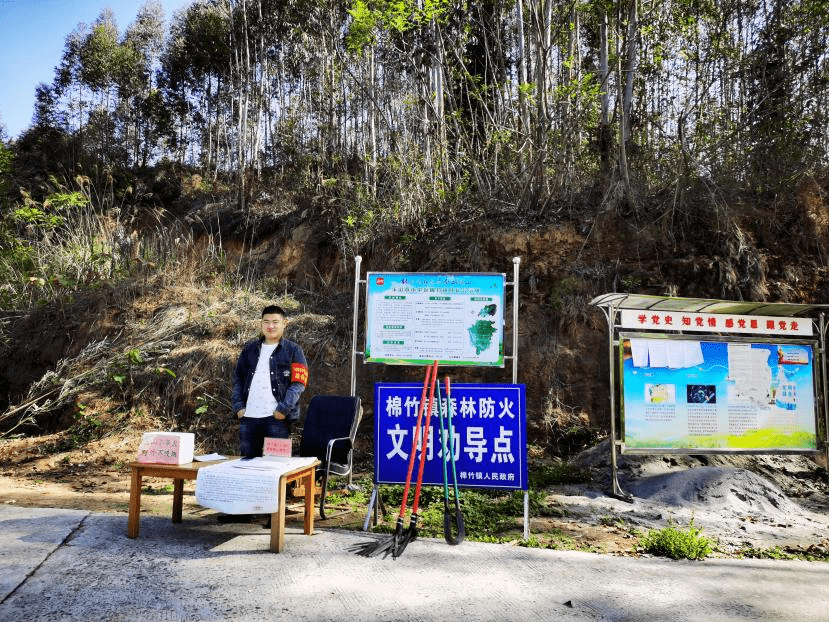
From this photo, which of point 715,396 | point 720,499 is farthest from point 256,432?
point 715,396

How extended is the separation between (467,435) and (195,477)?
6.45 feet

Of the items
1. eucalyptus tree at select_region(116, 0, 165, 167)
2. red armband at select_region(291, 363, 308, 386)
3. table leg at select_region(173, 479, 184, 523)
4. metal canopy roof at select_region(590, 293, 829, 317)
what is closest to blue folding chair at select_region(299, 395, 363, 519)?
red armband at select_region(291, 363, 308, 386)

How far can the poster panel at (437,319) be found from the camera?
16.9ft

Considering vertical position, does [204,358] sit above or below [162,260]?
below

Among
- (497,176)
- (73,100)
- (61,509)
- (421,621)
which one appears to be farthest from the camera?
(73,100)

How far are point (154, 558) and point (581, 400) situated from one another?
18.9 feet

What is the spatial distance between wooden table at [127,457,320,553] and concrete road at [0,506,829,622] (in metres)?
0.09

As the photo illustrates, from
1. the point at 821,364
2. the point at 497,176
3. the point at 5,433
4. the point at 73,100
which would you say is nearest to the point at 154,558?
the point at 5,433

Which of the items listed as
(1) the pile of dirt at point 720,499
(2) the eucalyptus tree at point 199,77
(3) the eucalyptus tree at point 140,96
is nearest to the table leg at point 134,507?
(1) the pile of dirt at point 720,499

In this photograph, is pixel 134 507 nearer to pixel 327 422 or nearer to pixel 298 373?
pixel 298 373

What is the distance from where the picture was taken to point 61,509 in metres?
4.68

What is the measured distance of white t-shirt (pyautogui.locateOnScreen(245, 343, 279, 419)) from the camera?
456cm

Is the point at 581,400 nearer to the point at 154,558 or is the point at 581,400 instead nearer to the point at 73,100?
the point at 154,558

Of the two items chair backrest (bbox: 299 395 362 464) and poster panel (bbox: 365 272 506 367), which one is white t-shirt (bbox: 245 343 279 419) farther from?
poster panel (bbox: 365 272 506 367)
